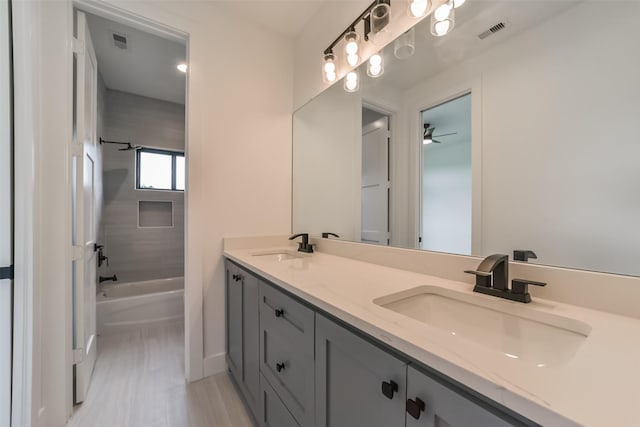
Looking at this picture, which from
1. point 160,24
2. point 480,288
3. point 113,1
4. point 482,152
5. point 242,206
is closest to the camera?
point 480,288

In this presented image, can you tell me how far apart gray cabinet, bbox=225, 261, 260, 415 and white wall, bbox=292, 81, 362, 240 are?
0.69 metres

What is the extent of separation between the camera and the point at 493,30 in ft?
3.21

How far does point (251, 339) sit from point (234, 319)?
330 mm

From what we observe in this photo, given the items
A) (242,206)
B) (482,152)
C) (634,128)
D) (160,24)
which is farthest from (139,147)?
(634,128)

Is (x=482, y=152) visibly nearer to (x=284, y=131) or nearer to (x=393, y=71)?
(x=393, y=71)

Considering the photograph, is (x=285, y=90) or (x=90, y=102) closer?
→ (x=90, y=102)

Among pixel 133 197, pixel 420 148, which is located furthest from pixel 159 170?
pixel 420 148

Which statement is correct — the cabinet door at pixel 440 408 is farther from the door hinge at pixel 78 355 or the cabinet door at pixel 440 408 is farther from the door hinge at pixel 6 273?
the door hinge at pixel 78 355

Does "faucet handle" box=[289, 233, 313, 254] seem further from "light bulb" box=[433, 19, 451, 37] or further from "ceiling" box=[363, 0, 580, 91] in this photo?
"light bulb" box=[433, 19, 451, 37]

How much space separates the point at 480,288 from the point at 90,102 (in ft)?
8.37

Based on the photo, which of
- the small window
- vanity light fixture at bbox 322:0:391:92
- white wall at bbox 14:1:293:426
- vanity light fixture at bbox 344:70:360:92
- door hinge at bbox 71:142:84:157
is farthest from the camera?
the small window

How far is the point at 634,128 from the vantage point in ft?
2.26

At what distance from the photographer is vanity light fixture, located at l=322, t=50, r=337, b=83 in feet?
5.49

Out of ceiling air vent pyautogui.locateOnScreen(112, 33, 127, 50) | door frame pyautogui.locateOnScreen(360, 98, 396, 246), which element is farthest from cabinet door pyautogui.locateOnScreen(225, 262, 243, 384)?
ceiling air vent pyautogui.locateOnScreen(112, 33, 127, 50)
